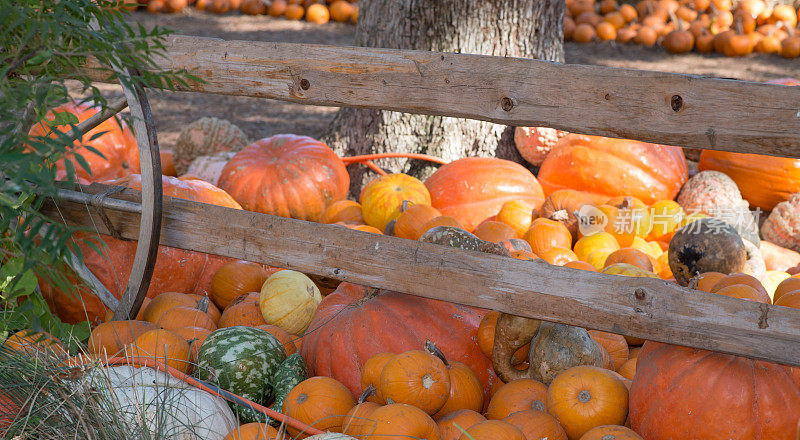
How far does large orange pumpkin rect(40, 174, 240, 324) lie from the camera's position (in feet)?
9.80

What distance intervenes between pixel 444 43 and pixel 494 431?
317 centimetres

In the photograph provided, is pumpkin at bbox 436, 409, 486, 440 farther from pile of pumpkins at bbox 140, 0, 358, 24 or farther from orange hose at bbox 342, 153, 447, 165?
pile of pumpkins at bbox 140, 0, 358, 24

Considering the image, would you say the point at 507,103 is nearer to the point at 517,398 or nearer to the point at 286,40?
the point at 517,398

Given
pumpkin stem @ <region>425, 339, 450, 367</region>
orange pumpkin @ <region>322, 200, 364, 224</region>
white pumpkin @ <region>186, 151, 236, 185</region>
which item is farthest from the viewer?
white pumpkin @ <region>186, 151, 236, 185</region>

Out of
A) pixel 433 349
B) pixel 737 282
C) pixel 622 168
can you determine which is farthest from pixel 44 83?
pixel 622 168

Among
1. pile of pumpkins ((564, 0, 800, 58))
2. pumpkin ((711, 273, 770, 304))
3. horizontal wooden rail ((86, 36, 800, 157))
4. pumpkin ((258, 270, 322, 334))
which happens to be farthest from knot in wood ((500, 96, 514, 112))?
pile of pumpkins ((564, 0, 800, 58))

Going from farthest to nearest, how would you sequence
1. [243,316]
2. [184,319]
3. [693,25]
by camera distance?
[693,25], [243,316], [184,319]

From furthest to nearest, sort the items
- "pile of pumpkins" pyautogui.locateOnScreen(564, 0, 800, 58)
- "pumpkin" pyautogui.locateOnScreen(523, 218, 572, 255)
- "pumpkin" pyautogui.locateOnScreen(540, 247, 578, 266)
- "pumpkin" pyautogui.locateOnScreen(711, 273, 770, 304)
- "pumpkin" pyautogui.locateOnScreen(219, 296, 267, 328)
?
1. "pile of pumpkins" pyautogui.locateOnScreen(564, 0, 800, 58)
2. "pumpkin" pyautogui.locateOnScreen(523, 218, 572, 255)
3. "pumpkin" pyautogui.locateOnScreen(540, 247, 578, 266)
4. "pumpkin" pyautogui.locateOnScreen(219, 296, 267, 328)
5. "pumpkin" pyautogui.locateOnScreen(711, 273, 770, 304)

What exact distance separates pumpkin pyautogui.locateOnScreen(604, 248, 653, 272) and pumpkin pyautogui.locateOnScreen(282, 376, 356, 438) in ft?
5.47

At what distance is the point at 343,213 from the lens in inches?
160

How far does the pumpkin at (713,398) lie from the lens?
1.92 meters

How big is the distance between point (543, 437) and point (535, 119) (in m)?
1.00

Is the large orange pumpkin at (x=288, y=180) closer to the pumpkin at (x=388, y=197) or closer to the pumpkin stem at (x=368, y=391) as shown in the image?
the pumpkin at (x=388, y=197)

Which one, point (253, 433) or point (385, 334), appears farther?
point (385, 334)
